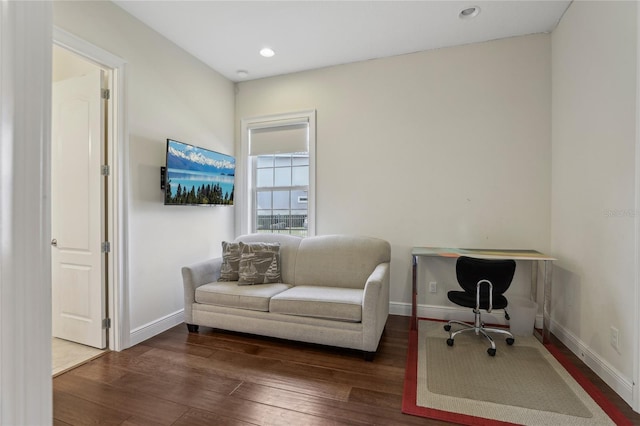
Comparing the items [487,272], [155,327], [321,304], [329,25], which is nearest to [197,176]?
[155,327]

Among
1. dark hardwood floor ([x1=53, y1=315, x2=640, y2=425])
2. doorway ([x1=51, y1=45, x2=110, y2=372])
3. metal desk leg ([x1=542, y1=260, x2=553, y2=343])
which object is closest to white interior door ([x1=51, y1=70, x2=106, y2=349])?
doorway ([x1=51, y1=45, x2=110, y2=372])

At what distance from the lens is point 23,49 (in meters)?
0.70

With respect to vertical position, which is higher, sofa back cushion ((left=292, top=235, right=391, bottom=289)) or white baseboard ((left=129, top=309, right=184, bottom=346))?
sofa back cushion ((left=292, top=235, right=391, bottom=289))

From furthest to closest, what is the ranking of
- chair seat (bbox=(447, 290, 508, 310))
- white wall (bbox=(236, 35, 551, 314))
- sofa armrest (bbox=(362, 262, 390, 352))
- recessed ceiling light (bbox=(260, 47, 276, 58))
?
recessed ceiling light (bbox=(260, 47, 276, 58)) < white wall (bbox=(236, 35, 551, 314)) < chair seat (bbox=(447, 290, 508, 310)) < sofa armrest (bbox=(362, 262, 390, 352))

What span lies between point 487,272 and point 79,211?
355 cm

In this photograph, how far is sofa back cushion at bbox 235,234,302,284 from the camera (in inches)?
129

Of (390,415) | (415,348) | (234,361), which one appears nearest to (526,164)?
(415,348)

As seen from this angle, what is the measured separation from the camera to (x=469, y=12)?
2.68 meters

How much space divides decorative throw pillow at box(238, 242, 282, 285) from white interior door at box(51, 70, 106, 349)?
119 cm

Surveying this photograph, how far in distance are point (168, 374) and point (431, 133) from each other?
3340mm

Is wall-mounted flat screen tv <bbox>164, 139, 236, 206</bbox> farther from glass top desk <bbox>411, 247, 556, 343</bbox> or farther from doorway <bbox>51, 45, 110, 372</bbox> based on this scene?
glass top desk <bbox>411, 247, 556, 343</bbox>

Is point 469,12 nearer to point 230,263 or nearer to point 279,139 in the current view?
point 279,139

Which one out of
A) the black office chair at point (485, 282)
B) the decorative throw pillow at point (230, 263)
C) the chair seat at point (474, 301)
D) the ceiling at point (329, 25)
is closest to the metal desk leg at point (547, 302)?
the black office chair at point (485, 282)

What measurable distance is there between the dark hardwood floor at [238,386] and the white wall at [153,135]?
0.52m
